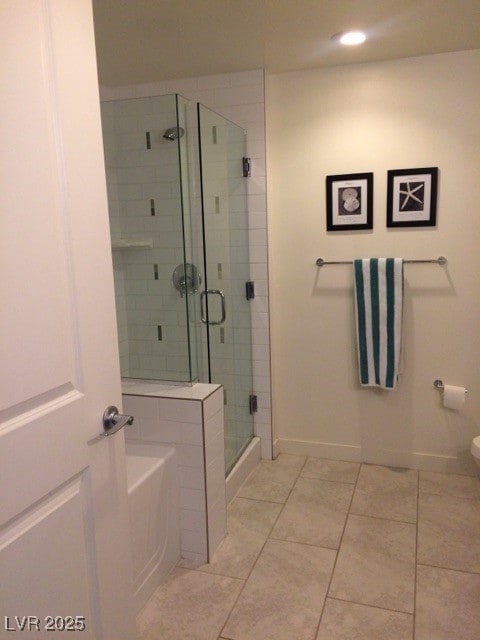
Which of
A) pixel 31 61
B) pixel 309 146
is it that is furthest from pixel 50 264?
pixel 309 146

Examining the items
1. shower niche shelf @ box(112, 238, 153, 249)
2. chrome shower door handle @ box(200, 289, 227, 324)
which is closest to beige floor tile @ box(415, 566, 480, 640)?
chrome shower door handle @ box(200, 289, 227, 324)

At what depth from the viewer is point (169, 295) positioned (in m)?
2.39

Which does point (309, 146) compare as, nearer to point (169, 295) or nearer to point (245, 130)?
point (245, 130)

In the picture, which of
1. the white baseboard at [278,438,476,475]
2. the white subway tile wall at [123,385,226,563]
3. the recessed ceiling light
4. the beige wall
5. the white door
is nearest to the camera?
the white door

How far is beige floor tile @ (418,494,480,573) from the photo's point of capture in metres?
2.20

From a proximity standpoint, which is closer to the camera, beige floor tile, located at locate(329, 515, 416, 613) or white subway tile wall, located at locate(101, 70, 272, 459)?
beige floor tile, located at locate(329, 515, 416, 613)

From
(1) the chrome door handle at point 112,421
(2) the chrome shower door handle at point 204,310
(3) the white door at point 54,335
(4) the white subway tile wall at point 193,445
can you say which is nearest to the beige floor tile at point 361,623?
(4) the white subway tile wall at point 193,445

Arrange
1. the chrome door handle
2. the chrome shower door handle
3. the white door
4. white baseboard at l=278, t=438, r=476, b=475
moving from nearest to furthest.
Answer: the white door, the chrome door handle, the chrome shower door handle, white baseboard at l=278, t=438, r=476, b=475

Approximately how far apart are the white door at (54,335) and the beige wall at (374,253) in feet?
6.12

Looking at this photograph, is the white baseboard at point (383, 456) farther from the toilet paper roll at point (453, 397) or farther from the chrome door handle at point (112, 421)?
the chrome door handle at point (112, 421)

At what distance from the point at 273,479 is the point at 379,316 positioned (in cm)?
116

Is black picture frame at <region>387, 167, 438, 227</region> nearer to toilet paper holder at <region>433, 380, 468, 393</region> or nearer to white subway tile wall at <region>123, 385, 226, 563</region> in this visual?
toilet paper holder at <region>433, 380, 468, 393</region>

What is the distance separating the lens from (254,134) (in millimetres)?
2916

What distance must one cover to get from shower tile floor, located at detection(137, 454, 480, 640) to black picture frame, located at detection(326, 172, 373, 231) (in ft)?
4.99
